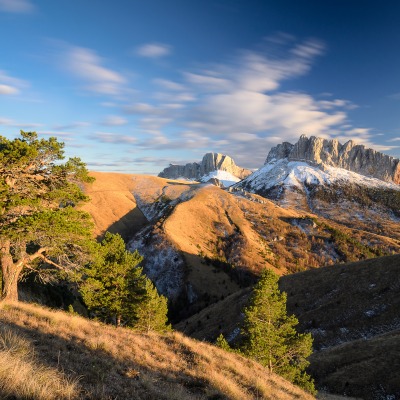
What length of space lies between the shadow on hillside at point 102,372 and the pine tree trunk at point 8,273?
7185mm

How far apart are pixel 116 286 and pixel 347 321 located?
1598 inches

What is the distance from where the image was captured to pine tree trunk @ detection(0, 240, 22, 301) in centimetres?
1897

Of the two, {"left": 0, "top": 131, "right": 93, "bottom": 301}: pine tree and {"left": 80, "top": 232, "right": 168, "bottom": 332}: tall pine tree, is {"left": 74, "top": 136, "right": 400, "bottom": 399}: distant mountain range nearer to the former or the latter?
{"left": 80, "top": 232, "right": 168, "bottom": 332}: tall pine tree

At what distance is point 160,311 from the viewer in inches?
1638

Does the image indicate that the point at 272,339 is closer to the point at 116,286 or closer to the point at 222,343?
the point at 222,343

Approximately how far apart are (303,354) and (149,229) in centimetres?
13062

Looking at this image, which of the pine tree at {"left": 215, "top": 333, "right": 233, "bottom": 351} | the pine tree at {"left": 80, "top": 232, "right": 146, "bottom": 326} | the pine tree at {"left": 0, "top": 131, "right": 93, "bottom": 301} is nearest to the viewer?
the pine tree at {"left": 0, "top": 131, "right": 93, "bottom": 301}

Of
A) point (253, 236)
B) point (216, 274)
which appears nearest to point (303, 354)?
point (216, 274)

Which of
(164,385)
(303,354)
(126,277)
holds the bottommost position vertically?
(303,354)

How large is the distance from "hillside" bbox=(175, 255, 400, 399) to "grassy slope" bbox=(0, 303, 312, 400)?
21915 mm

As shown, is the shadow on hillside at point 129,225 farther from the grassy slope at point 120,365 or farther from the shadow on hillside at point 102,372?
the shadow on hillside at point 102,372

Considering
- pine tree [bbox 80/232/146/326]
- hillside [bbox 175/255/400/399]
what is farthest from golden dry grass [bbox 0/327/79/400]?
hillside [bbox 175/255/400/399]

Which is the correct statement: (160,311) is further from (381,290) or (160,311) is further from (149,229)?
(149,229)

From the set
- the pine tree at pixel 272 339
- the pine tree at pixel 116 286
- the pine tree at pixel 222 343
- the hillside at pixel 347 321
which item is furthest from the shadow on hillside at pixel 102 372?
the hillside at pixel 347 321
